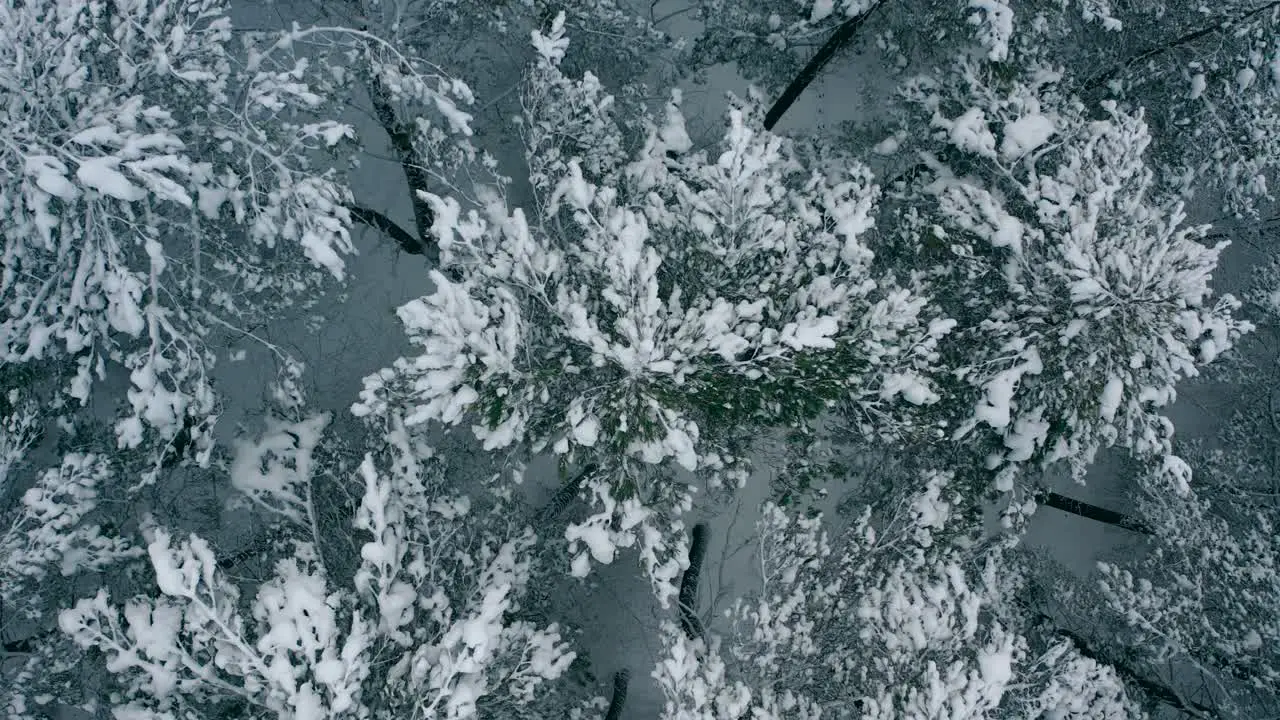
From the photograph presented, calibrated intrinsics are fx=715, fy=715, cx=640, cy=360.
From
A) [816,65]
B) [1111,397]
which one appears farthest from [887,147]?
[1111,397]

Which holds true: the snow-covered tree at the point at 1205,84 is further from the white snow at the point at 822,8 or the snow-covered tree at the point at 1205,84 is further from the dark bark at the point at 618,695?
the dark bark at the point at 618,695

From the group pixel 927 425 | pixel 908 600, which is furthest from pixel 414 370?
pixel 908 600

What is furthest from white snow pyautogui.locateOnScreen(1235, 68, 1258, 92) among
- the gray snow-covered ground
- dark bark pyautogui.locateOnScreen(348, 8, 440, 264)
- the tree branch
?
dark bark pyautogui.locateOnScreen(348, 8, 440, 264)

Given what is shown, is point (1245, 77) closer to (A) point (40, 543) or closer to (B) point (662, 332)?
(B) point (662, 332)

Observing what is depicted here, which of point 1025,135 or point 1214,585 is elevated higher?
point 1025,135

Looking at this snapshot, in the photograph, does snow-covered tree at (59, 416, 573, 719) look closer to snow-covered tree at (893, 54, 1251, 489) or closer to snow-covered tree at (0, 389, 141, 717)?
snow-covered tree at (0, 389, 141, 717)

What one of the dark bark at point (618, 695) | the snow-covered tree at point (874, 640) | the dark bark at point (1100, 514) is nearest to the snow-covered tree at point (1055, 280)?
the snow-covered tree at point (874, 640)
